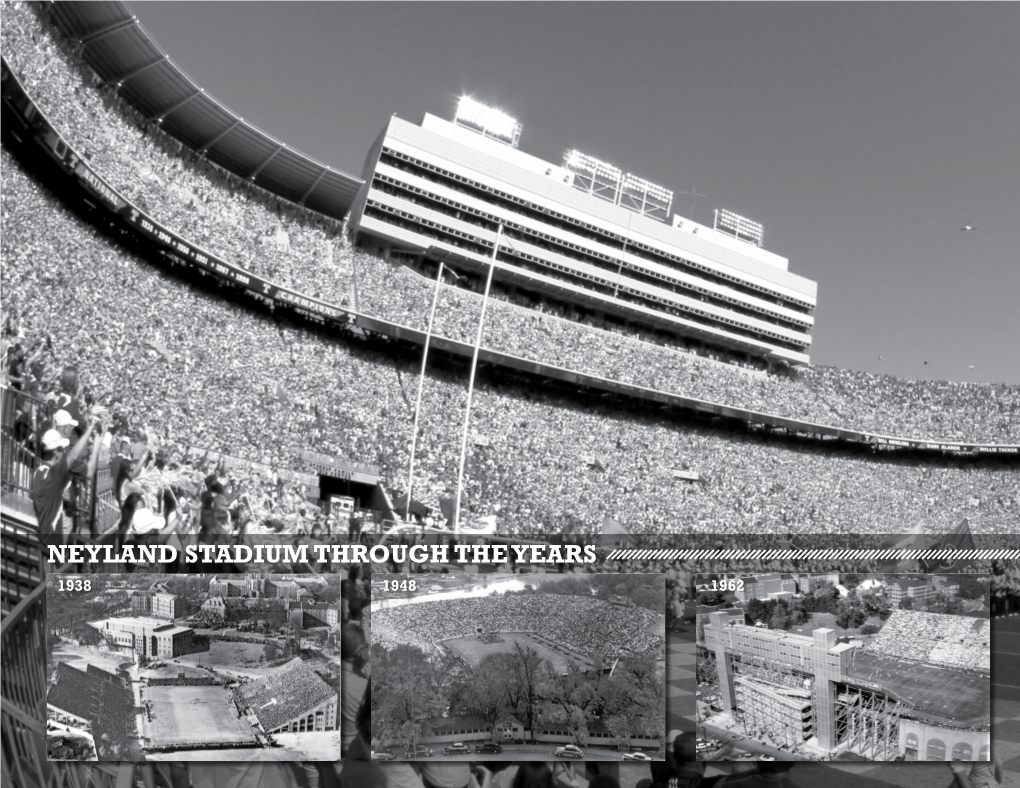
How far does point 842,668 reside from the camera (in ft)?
21.2

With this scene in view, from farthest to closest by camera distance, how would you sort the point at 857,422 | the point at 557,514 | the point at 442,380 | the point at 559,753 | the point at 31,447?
1. the point at 857,422
2. the point at 442,380
3. the point at 557,514
4. the point at 31,447
5. the point at 559,753

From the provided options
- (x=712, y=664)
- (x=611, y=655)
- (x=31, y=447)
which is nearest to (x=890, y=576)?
(x=712, y=664)

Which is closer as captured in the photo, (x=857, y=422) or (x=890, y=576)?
(x=890, y=576)

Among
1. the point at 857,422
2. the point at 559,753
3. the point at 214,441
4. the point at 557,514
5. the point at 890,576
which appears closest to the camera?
the point at 559,753

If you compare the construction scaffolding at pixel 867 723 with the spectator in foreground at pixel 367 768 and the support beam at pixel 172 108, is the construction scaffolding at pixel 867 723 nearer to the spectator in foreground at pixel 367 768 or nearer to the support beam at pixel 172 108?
the spectator in foreground at pixel 367 768

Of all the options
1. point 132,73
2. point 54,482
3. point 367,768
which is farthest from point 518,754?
point 132,73

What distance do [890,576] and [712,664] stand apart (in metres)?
1.60

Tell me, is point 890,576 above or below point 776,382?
below

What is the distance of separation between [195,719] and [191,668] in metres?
0.37

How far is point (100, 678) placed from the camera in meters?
6.35

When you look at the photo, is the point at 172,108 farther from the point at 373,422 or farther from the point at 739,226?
the point at 739,226

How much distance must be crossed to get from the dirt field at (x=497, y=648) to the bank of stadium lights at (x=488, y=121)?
4761cm

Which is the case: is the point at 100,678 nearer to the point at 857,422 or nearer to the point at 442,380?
the point at 442,380

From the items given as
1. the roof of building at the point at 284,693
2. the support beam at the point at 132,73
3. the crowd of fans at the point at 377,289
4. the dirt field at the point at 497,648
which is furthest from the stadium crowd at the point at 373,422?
the dirt field at the point at 497,648
